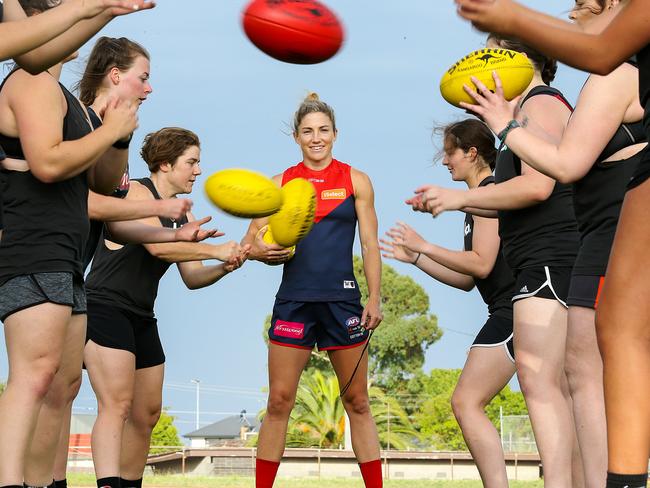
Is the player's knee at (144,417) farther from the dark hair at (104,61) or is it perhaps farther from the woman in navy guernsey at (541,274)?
the woman in navy guernsey at (541,274)

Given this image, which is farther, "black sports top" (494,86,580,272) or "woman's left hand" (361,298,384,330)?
"woman's left hand" (361,298,384,330)

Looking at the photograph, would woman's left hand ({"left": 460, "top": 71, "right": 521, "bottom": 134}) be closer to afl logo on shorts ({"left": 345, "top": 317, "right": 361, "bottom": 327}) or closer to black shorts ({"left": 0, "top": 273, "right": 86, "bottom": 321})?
black shorts ({"left": 0, "top": 273, "right": 86, "bottom": 321})

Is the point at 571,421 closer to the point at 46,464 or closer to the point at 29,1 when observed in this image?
the point at 46,464

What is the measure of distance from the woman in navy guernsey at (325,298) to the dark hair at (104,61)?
1.71 meters

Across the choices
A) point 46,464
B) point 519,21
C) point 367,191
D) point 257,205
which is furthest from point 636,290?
point 367,191

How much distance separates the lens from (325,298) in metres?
7.47

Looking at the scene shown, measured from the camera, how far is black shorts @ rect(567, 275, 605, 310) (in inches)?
177

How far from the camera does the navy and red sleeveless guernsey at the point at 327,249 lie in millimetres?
7512

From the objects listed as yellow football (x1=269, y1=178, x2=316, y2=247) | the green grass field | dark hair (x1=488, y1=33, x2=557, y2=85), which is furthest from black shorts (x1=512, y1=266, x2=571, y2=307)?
the green grass field

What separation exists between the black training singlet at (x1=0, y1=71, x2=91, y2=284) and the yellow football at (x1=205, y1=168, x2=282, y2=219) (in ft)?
5.19

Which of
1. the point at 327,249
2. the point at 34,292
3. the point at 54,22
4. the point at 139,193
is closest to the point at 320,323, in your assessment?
the point at 327,249

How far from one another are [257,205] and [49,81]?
2073mm

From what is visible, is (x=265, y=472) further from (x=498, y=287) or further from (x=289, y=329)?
(x=498, y=287)

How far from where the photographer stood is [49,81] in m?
4.67
